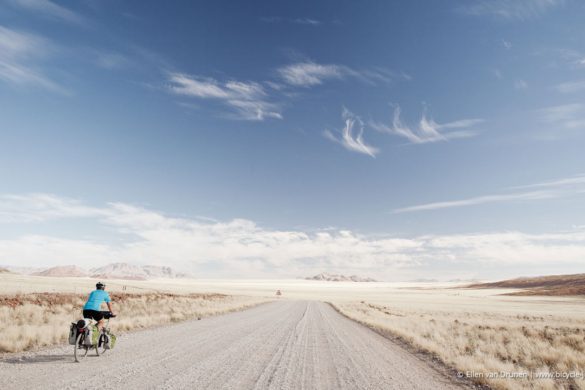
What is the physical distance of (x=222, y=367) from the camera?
9.64 metres

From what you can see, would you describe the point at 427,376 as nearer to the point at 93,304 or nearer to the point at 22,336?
the point at 93,304

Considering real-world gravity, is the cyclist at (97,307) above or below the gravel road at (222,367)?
above

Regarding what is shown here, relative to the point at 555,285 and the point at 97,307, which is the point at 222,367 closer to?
the point at 97,307

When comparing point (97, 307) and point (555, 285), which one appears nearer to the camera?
point (97, 307)

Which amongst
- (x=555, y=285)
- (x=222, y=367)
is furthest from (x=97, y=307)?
(x=555, y=285)

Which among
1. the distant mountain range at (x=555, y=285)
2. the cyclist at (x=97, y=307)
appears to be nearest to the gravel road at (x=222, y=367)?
the cyclist at (x=97, y=307)

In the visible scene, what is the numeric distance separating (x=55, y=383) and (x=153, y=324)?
548 inches

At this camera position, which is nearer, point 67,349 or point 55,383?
point 55,383

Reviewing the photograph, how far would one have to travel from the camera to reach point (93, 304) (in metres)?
11.1

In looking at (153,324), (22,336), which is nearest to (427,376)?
(22,336)

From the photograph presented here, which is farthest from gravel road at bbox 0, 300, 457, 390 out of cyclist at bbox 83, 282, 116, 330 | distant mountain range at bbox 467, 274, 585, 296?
distant mountain range at bbox 467, 274, 585, 296

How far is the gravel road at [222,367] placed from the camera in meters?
7.95

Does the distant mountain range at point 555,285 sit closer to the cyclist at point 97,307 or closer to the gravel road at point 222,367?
the gravel road at point 222,367

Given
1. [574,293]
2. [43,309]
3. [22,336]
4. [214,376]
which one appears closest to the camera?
[214,376]
